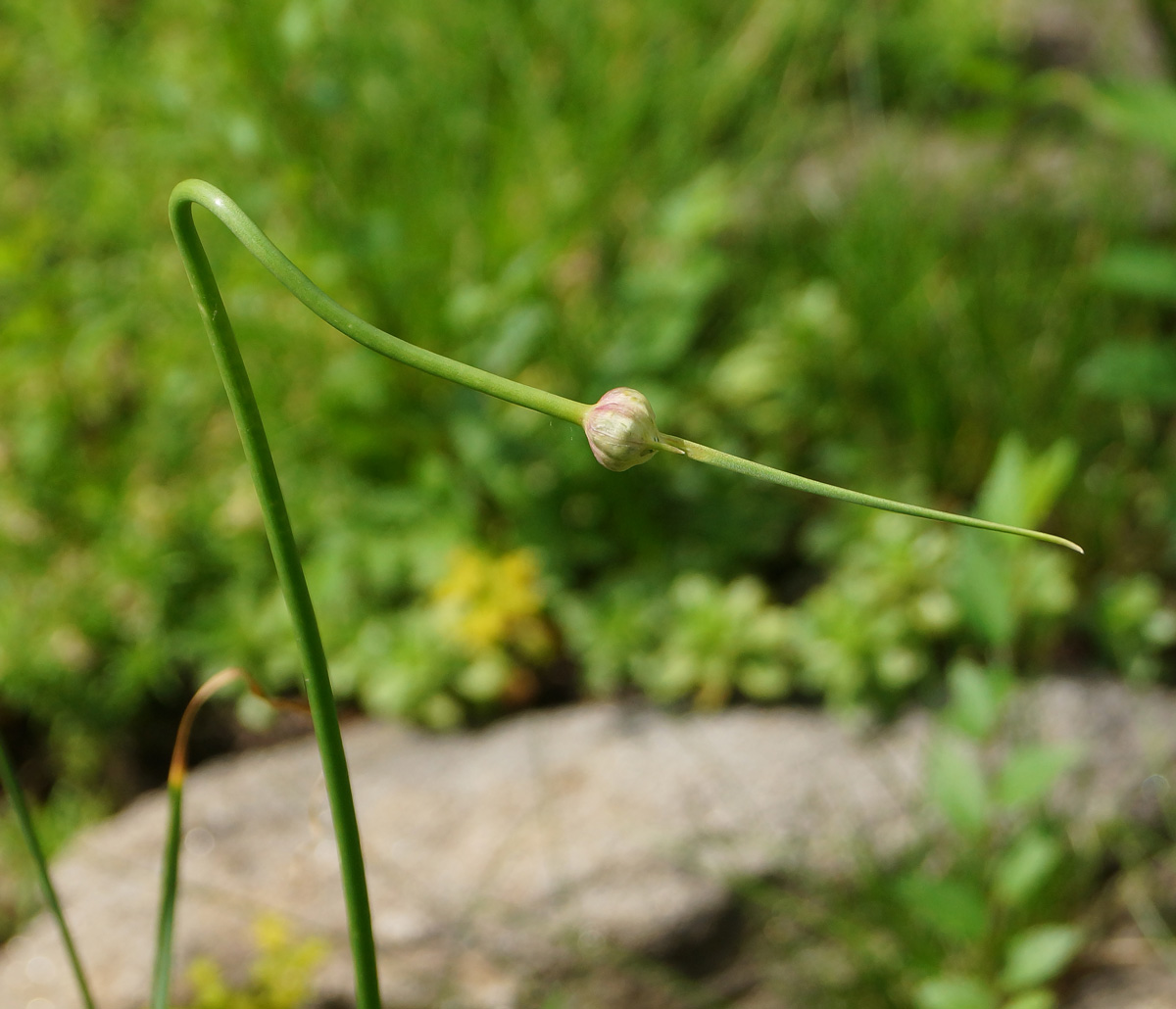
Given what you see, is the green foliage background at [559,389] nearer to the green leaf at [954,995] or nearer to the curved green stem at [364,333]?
the green leaf at [954,995]

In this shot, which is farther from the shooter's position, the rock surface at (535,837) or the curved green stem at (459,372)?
the rock surface at (535,837)

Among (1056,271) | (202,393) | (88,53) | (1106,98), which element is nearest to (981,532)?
(1106,98)

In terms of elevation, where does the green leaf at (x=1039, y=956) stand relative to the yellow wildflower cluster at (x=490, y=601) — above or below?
below

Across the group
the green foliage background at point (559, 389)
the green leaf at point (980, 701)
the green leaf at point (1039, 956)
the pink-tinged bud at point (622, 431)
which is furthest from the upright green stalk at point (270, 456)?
the green foliage background at point (559, 389)

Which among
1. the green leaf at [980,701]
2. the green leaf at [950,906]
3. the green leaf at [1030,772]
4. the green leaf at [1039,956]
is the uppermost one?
the green leaf at [980,701]

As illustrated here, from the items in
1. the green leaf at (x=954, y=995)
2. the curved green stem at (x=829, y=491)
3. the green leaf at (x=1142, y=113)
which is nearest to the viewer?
the curved green stem at (x=829, y=491)

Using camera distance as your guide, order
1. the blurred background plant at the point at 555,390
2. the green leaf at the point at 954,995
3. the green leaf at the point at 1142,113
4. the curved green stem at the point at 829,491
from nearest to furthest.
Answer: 1. the curved green stem at the point at 829,491
2. the green leaf at the point at 954,995
3. the green leaf at the point at 1142,113
4. the blurred background plant at the point at 555,390

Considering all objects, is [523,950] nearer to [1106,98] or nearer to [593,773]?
[593,773]
